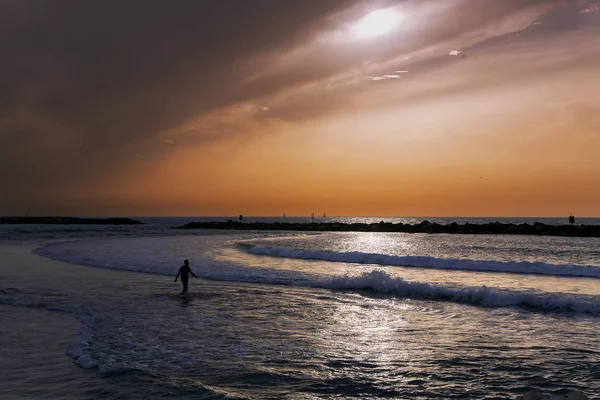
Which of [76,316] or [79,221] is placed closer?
[76,316]

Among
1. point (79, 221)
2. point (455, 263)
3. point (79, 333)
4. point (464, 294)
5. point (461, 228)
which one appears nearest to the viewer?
point (79, 333)

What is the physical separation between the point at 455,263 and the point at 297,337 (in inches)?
824

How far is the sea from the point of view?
28.3ft

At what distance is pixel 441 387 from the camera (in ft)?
28.0

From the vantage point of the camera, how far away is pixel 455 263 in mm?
30594

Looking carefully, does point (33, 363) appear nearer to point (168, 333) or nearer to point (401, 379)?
point (168, 333)

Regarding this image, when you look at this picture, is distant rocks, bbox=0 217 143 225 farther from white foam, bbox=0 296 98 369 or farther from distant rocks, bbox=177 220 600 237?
white foam, bbox=0 296 98 369

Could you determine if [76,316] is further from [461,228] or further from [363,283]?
[461,228]

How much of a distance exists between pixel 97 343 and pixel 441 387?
8082 millimetres

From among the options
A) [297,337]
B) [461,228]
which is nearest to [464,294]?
[297,337]

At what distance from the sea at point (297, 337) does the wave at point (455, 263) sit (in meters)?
1.10

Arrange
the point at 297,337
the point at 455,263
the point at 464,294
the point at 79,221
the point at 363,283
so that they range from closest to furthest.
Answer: the point at 297,337 → the point at 464,294 → the point at 363,283 → the point at 455,263 → the point at 79,221

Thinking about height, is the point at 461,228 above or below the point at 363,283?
above

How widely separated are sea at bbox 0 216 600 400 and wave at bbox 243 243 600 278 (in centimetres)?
110
